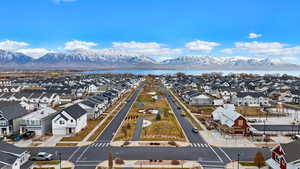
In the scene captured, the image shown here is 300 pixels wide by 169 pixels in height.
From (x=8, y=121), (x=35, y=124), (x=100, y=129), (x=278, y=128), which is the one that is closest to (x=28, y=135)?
(x=35, y=124)

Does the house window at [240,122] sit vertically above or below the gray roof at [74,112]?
below

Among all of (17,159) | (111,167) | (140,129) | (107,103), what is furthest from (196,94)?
(17,159)

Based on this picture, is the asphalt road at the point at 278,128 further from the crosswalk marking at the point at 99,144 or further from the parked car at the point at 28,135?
the parked car at the point at 28,135

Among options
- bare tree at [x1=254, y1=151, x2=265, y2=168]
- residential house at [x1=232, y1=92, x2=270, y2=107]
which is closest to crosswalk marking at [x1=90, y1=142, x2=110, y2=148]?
bare tree at [x1=254, y1=151, x2=265, y2=168]

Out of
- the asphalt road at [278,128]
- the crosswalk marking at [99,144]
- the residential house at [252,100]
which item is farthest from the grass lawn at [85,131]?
the residential house at [252,100]

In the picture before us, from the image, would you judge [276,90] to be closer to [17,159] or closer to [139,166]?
[139,166]

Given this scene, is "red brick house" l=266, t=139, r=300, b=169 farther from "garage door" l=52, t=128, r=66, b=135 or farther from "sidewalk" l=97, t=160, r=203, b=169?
"garage door" l=52, t=128, r=66, b=135

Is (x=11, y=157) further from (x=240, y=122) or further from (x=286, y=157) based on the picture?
(x=240, y=122)

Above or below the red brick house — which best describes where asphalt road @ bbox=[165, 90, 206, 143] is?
below
